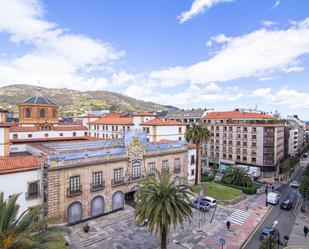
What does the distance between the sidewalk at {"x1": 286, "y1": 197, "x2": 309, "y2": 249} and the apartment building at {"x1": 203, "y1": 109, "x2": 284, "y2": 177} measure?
29075 mm

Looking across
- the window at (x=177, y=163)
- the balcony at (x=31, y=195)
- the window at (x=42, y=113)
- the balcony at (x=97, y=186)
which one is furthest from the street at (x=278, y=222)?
the window at (x=42, y=113)

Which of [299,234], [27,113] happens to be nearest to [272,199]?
[299,234]

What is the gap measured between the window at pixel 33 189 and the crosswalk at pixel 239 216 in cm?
2913

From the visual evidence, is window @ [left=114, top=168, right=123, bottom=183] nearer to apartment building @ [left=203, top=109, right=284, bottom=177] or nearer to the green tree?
the green tree

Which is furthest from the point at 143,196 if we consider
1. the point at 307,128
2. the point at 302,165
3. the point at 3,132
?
the point at 307,128

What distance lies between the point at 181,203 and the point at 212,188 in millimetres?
29069

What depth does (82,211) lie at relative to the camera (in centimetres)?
3328

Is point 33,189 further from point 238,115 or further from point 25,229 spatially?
point 238,115

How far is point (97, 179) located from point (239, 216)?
79.9 feet

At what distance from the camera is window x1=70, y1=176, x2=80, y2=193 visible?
32062 mm

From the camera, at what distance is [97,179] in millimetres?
34844

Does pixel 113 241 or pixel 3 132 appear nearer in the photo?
pixel 113 241

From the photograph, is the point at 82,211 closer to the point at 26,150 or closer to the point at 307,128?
the point at 26,150

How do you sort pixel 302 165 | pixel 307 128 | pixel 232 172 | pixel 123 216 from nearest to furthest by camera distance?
1. pixel 123 216
2. pixel 232 172
3. pixel 302 165
4. pixel 307 128
